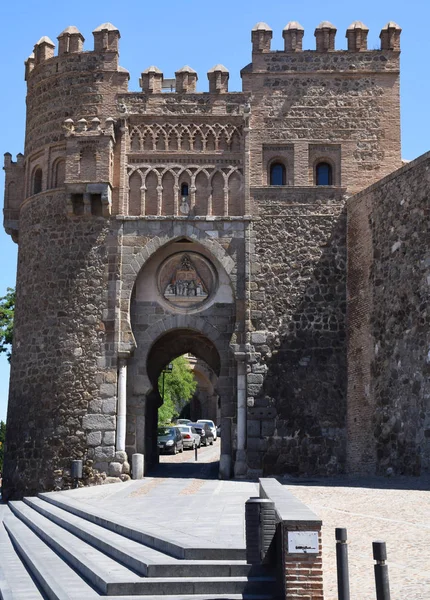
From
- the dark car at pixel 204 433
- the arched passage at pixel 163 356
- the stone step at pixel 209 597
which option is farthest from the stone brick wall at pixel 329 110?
the dark car at pixel 204 433

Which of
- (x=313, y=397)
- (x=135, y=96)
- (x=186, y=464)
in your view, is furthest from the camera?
(x=186, y=464)

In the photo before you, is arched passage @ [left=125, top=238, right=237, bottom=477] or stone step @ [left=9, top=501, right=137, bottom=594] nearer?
stone step @ [left=9, top=501, right=137, bottom=594]

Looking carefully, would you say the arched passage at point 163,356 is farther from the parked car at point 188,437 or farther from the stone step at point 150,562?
the stone step at point 150,562

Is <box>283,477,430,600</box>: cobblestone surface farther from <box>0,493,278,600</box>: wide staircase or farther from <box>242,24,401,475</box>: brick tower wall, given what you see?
<box>242,24,401,475</box>: brick tower wall

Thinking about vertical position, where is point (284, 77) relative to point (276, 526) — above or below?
above

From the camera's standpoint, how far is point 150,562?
749 centimetres

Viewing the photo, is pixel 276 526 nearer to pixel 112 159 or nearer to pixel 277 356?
pixel 277 356

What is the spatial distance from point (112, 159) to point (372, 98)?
6039 mm

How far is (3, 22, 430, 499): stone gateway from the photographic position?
18516 millimetres

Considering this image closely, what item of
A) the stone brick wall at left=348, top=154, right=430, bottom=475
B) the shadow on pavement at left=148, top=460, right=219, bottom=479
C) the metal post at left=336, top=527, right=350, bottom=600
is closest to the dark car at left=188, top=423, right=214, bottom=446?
the shadow on pavement at left=148, top=460, right=219, bottom=479

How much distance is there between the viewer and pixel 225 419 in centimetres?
1886

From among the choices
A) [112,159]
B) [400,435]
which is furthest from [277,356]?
[112,159]

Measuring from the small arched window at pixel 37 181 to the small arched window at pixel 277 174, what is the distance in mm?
5458

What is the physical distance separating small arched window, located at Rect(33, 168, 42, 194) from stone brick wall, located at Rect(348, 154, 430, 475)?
7.26 metres
